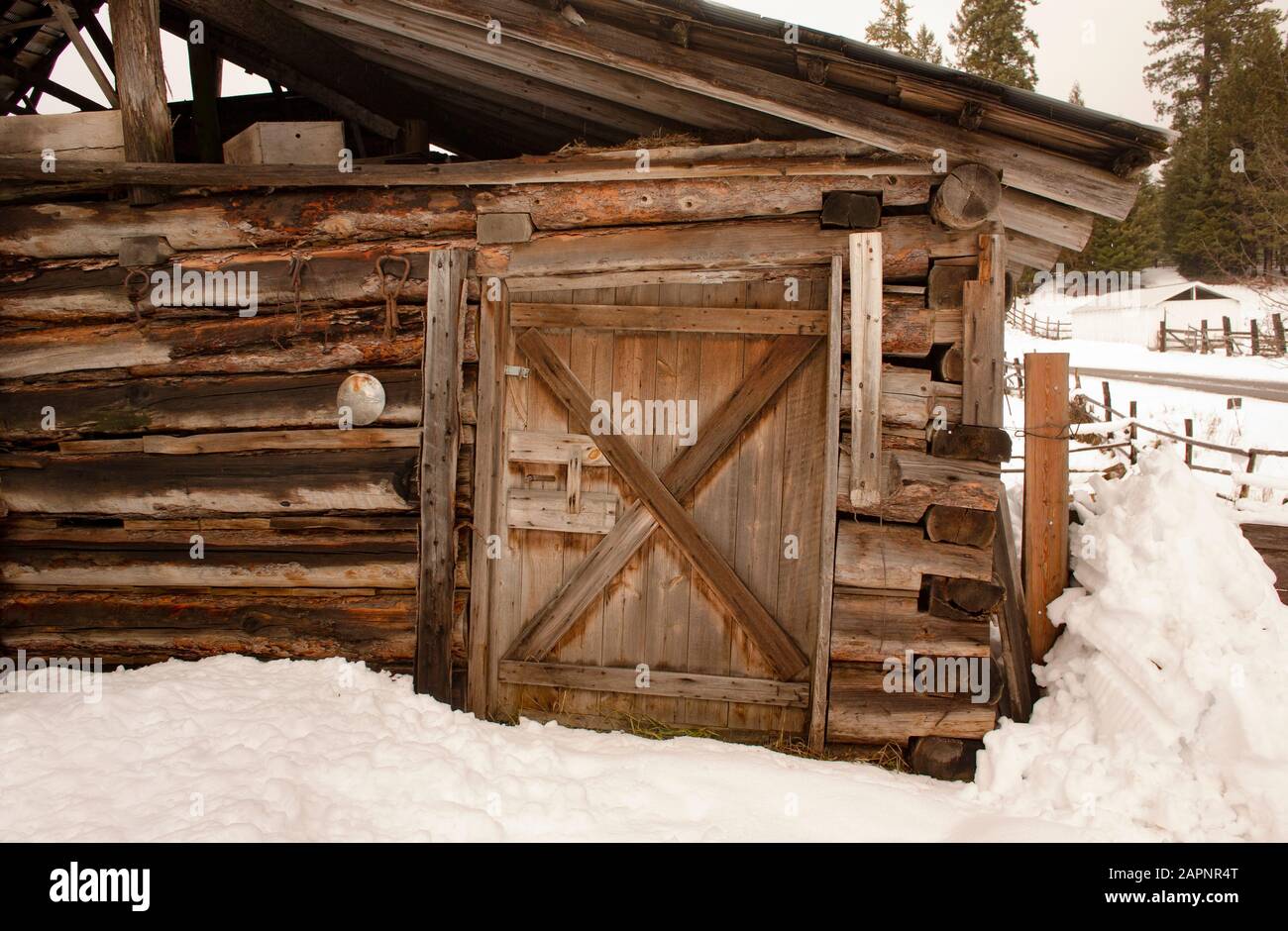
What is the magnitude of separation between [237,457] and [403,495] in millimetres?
1101

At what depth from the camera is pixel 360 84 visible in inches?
197

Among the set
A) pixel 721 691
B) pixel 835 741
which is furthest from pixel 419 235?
pixel 835 741

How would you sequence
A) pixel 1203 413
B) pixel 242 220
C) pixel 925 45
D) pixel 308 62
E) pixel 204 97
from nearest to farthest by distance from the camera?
pixel 242 220 → pixel 308 62 → pixel 204 97 → pixel 1203 413 → pixel 925 45

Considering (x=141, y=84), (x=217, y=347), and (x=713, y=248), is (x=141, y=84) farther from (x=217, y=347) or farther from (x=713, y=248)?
(x=713, y=248)

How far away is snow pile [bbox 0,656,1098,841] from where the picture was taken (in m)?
2.99

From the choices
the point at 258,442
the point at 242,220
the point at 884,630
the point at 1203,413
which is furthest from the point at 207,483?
the point at 1203,413

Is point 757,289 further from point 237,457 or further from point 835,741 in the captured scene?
point 237,457

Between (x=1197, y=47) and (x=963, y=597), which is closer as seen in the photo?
(x=963, y=597)

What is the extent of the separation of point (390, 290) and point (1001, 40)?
31.8 metres

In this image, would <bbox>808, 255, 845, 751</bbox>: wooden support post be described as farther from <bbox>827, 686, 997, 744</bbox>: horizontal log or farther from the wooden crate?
the wooden crate

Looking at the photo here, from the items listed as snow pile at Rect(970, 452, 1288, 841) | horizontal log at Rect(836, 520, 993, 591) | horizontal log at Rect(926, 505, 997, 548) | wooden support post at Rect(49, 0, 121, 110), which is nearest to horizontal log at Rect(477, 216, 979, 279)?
horizontal log at Rect(926, 505, 997, 548)

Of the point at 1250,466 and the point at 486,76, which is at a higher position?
the point at 486,76

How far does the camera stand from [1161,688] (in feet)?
11.7

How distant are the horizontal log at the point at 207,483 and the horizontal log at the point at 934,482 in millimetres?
2707
